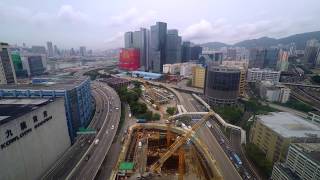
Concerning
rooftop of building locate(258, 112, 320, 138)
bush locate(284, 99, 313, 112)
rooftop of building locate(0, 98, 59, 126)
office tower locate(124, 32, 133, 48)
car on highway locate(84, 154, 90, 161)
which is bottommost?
car on highway locate(84, 154, 90, 161)

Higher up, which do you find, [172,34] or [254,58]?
[172,34]

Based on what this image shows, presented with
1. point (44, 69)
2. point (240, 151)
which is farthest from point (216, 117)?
point (44, 69)

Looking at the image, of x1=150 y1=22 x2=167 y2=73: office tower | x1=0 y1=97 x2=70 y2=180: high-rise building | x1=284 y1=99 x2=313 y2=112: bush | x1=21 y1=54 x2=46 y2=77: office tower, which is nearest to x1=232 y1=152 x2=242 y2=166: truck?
x1=0 y1=97 x2=70 y2=180: high-rise building

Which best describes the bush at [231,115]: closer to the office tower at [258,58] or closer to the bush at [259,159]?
the bush at [259,159]

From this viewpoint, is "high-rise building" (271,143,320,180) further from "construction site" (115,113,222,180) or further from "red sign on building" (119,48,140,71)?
"red sign on building" (119,48,140,71)

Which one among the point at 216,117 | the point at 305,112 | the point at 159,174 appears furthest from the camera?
the point at 305,112

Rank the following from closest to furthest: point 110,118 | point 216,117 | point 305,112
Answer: point 110,118 < point 216,117 < point 305,112

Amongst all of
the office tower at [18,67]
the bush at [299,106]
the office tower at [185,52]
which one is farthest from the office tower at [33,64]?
the bush at [299,106]

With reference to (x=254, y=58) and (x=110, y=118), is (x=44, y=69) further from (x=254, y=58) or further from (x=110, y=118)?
(x=254, y=58)
